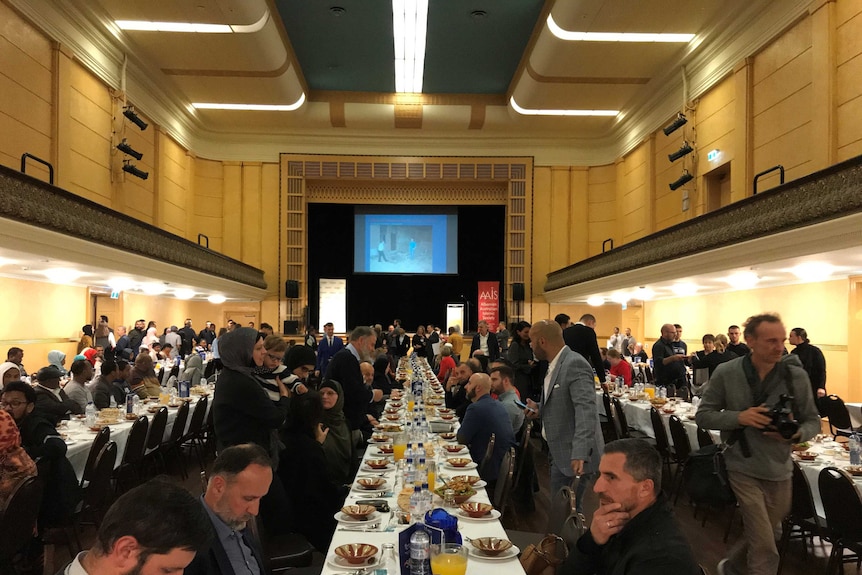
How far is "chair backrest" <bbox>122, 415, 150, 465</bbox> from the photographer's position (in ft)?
19.2

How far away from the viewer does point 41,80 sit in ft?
37.2

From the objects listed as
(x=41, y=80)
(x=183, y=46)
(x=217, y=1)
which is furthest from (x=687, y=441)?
(x=183, y=46)

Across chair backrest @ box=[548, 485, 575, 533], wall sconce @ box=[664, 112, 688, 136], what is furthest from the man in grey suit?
wall sconce @ box=[664, 112, 688, 136]

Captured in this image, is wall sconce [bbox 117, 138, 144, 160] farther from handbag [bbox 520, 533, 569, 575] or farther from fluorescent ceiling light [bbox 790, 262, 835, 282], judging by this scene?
handbag [bbox 520, 533, 569, 575]

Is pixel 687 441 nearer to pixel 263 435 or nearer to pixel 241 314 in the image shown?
pixel 263 435

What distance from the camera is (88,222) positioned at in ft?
31.7

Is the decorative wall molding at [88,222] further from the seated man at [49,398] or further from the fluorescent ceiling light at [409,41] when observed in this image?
the fluorescent ceiling light at [409,41]

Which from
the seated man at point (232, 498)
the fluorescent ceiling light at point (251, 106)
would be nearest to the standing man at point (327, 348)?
the fluorescent ceiling light at point (251, 106)

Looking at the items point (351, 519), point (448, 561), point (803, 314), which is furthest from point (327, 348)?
point (448, 561)

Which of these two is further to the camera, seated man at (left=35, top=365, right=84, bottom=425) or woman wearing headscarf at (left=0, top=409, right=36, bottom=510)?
seated man at (left=35, top=365, right=84, bottom=425)

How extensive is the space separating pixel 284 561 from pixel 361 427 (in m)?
2.81

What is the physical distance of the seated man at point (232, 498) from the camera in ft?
7.49

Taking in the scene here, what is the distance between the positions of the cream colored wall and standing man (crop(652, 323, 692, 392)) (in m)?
2.75

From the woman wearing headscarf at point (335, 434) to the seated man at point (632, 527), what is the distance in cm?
264
